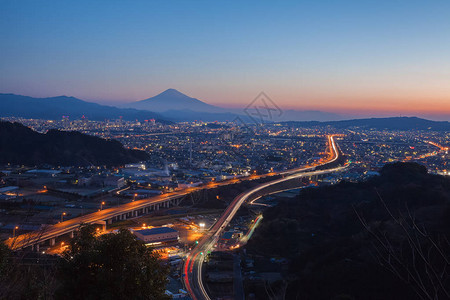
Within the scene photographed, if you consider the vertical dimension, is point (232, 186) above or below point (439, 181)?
below

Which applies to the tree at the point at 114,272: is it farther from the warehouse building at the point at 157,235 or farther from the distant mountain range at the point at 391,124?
the distant mountain range at the point at 391,124

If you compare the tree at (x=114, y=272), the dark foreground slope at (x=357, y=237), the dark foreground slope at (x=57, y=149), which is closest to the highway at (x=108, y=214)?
the dark foreground slope at (x=357, y=237)

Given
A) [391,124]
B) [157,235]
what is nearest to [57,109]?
[391,124]

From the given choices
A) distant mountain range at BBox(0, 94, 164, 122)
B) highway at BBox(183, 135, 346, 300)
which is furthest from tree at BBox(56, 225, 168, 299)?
distant mountain range at BBox(0, 94, 164, 122)

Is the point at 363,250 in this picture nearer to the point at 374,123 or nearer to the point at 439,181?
the point at 439,181

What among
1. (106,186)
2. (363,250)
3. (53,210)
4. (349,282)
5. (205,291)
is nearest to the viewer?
(349,282)

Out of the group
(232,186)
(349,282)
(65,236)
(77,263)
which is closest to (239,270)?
(349,282)
